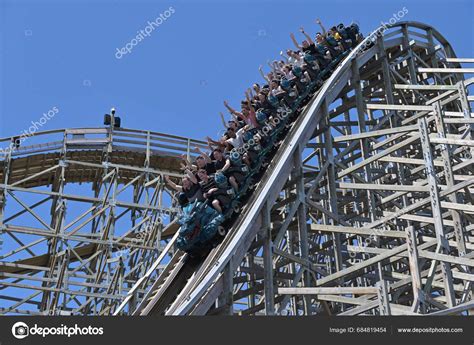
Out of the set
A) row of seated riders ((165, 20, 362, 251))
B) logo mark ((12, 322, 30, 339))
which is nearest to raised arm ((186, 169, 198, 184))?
row of seated riders ((165, 20, 362, 251))

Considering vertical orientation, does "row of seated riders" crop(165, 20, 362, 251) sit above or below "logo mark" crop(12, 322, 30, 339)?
above

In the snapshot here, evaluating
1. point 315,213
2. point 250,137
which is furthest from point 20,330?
point 315,213

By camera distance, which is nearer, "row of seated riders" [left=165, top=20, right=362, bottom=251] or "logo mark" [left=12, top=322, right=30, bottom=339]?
"logo mark" [left=12, top=322, right=30, bottom=339]

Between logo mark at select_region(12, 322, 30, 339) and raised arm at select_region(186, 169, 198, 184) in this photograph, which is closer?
logo mark at select_region(12, 322, 30, 339)

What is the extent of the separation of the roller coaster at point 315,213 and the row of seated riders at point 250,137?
26 centimetres

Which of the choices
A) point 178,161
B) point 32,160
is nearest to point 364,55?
point 178,161

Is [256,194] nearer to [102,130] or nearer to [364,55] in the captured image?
[364,55]

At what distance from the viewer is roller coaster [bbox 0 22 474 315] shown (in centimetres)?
1131

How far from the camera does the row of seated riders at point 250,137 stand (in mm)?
12469

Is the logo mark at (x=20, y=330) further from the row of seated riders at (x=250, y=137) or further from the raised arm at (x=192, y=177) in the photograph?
the raised arm at (x=192, y=177)

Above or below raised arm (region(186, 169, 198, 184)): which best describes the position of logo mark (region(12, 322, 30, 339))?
below

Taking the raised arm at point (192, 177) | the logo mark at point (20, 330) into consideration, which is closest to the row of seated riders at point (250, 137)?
the raised arm at point (192, 177)

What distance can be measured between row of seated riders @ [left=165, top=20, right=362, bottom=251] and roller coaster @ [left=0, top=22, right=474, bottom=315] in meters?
0.26

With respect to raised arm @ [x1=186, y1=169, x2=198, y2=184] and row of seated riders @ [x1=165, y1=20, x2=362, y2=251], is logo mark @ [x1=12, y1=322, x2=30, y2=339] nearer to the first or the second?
row of seated riders @ [x1=165, y1=20, x2=362, y2=251]
